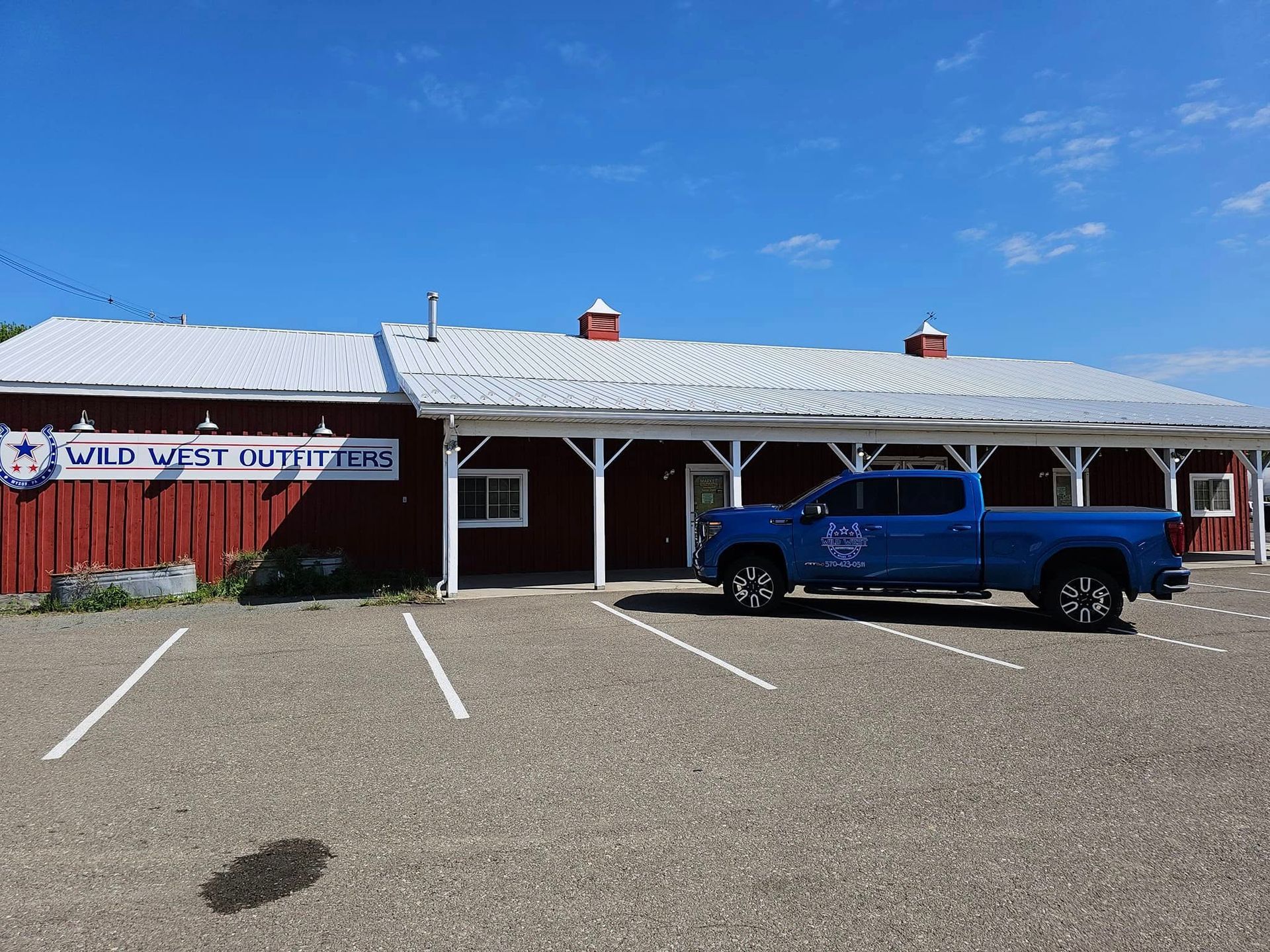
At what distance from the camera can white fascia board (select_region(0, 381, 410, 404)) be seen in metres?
13.6

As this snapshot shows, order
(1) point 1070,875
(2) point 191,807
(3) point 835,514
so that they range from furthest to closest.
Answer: (3) point 835,514, (2) point 191,807, (1) point 1070,875

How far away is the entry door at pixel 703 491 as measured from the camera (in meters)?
18.0

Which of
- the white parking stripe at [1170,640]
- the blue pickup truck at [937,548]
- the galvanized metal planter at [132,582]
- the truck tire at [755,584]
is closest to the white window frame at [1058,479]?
the blue pickup truck at [937,548]

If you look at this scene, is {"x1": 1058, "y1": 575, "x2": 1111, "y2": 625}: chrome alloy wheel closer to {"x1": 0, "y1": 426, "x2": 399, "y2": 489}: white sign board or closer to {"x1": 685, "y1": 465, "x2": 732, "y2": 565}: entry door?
{"x1": 685, "y1": 465, "x2": 732, "y2": 565}: entry door

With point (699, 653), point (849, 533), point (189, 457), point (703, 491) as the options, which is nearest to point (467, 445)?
point (189, 457)

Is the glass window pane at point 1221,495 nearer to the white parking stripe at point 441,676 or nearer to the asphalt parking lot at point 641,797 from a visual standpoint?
the asphalt parking lot at point 641,797

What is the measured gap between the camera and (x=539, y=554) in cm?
1692

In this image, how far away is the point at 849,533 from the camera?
1052cm

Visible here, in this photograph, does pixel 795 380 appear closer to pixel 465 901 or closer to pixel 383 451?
pixel 383 451

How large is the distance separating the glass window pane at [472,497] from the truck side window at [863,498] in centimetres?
811

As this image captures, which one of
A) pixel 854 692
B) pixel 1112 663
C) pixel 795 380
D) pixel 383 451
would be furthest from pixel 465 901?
pixel 795 380

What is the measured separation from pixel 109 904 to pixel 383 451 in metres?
12.7

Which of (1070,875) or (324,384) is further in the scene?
(324,384)

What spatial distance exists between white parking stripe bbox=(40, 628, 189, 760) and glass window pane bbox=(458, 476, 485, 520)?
7.35m
